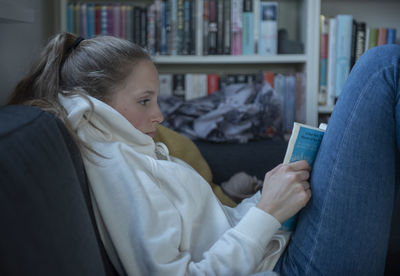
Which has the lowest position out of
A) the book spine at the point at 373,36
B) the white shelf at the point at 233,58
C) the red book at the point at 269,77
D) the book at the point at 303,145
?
the book at the point at 303,145

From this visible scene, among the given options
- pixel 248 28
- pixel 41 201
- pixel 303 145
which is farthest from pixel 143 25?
pixel 41 201

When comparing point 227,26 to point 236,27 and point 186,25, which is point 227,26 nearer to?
point 236,27

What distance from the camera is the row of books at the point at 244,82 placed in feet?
6.92

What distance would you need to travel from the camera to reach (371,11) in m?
2.32

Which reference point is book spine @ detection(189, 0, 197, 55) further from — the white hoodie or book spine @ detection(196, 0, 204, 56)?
the white hoodie

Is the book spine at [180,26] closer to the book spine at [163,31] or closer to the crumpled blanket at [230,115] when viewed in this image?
the book spine at [163,31]

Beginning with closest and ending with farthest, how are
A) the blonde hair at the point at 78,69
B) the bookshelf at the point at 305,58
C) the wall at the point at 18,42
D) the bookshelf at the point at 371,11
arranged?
the blonde hair at the point at 78,69 < the wall at the point at 18,42 < the bookshelf at the point at 305,58 < the bookshelf at the point at 371,11

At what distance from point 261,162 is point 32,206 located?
123 centimetres

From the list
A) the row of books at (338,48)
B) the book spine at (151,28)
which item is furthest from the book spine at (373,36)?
the book spine at (151,28)

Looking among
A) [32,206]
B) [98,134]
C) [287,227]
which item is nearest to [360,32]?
[287,227]

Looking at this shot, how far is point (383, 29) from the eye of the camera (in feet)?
6.97

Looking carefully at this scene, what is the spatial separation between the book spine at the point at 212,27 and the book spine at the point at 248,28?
5.6 inches

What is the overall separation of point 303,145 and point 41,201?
0.52 meters

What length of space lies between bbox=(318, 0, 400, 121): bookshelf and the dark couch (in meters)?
1.96
